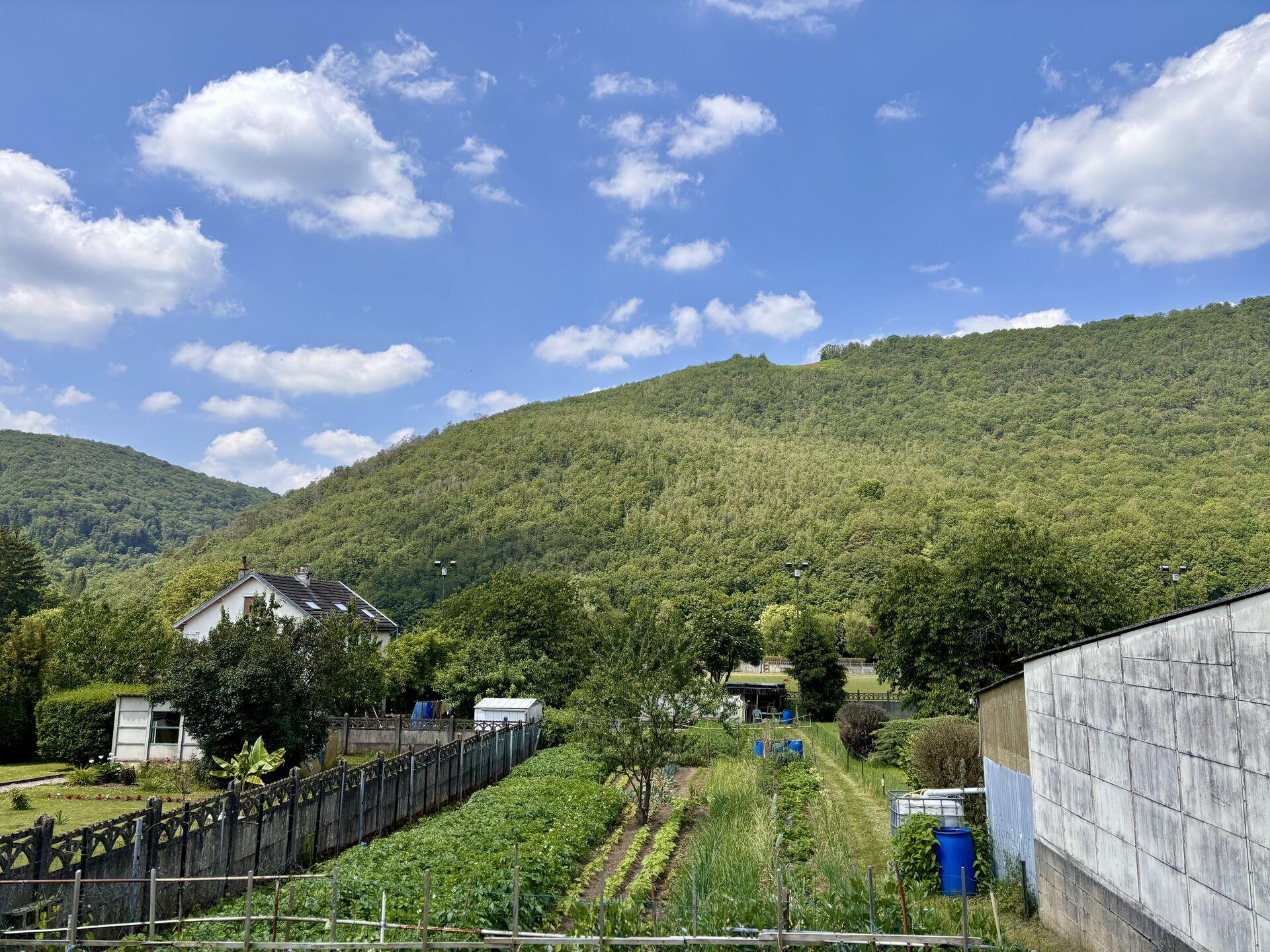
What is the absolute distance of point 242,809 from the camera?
13766 millimetres

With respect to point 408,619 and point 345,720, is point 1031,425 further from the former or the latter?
point 345,720

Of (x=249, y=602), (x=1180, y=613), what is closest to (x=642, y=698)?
(x=1180, y=613)

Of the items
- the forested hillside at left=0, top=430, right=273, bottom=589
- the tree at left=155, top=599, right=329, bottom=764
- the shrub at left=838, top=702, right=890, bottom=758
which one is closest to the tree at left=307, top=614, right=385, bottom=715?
the tree at left=155, top=599, right=329, bottom=764

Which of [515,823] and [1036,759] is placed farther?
[515,823]

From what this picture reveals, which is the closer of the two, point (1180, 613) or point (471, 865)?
point (1180, 613)

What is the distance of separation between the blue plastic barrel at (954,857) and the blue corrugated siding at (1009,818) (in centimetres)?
58

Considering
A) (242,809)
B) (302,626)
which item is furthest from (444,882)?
(302,626)

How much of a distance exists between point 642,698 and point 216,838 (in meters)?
10.7

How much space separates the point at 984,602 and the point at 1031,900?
775 inches

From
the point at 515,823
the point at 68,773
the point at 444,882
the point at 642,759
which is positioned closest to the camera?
the point at 444,882

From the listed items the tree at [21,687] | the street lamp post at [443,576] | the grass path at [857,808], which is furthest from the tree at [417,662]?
the street lamp post at [443,576]

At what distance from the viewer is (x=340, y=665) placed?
27.3m

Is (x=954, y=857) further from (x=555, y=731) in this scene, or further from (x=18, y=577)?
(x=18, y=577)

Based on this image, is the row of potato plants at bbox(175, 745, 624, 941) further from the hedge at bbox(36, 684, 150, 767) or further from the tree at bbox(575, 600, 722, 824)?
the hedge at bbox(36, 684, 150, 767)
